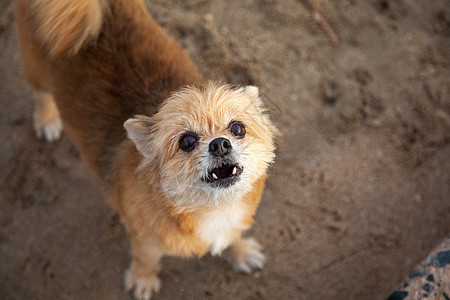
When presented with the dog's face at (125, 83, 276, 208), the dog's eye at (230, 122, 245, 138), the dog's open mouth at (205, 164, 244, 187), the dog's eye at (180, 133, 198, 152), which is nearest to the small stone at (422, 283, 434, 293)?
the dog's face at (125, 83, 276, 208)

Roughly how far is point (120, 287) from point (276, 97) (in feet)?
8.60

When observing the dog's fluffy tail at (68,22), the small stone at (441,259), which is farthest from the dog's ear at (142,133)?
the small stone at (441,259)

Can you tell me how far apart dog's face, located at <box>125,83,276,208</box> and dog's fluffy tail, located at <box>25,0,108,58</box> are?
40.5 inches

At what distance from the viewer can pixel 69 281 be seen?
349 cm

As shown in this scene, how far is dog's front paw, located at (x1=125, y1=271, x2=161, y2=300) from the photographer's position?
3389 mm

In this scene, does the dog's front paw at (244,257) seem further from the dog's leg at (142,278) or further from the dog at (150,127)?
the dog's leg at (142,278)

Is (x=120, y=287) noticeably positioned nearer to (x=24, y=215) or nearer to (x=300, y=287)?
(x=24, y=215)

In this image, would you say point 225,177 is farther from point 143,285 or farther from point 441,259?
point 143,285

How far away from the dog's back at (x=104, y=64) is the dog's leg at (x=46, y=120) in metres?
1.20

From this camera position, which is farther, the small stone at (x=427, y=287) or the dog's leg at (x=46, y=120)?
the dog's leg at (x=46, y=120)

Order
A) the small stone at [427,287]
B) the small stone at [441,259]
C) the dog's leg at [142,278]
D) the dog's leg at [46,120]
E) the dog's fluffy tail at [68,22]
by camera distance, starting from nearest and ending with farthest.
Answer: the small stone at [427,287] < the small stone at [441,259] < the dog's fluffy tail at [68,22] < the dog's leg at [142,278] < the dog's leg at [46,120]

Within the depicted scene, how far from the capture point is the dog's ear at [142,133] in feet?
7.23

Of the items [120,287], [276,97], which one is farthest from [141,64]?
[120,287]

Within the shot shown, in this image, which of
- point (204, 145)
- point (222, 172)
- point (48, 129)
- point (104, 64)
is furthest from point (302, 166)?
point (48, 129)
